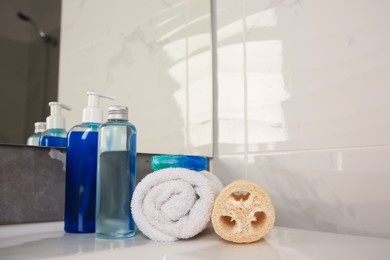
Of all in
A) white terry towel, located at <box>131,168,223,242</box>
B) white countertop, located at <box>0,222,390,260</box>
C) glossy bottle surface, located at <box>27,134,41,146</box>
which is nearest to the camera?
white countertop, located at <box>0,222,390,260</box>

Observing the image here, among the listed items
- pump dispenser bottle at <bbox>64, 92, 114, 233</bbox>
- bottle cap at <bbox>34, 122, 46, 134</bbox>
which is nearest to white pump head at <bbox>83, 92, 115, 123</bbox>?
pump dispenser bottle at <bbox>64, 92, 114, 233</bbox>

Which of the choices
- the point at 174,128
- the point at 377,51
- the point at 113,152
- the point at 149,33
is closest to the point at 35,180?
the point at 113,152

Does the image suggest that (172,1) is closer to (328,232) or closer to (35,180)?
(35,180)

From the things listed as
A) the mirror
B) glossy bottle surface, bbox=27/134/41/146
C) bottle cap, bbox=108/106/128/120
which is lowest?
glossy bottle surface, bbox=27/134/41/146

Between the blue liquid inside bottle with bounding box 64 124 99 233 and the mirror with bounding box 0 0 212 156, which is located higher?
the mirror with bounding box 0 0 212 156

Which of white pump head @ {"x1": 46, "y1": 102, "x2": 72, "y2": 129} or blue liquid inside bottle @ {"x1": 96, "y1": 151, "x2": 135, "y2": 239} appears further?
white pump head @ {"x1": 46, "y1": 102, "x2": 72, "y2": 129}

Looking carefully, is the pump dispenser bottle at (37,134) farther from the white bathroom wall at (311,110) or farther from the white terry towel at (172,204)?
the white bathroom wall at (311,110)

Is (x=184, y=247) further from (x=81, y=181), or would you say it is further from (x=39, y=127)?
(x=39, y=127)

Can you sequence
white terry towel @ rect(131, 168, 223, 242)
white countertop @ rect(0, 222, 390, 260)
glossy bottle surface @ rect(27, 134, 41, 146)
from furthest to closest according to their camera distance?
1. glossy bottle surface @ rect(27, 134, 41, 146)
2. white terry towel @ rect(131, 168, 223, 242)
3. white countertop @ rect(0, 222, 390, 260)

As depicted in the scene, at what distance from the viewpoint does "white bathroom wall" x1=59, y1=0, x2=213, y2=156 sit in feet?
2.63

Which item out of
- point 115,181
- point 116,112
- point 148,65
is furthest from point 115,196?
point 148,65

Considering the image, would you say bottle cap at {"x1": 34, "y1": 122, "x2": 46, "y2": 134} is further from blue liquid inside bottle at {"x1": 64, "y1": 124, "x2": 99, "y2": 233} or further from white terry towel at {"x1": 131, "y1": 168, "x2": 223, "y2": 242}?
white terry towel at {"x1": 131, "y1": 168, "x2": 223, "y2": 242}

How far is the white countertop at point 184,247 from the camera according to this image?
0.49 meters

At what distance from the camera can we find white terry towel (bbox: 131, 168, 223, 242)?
0.60 m
